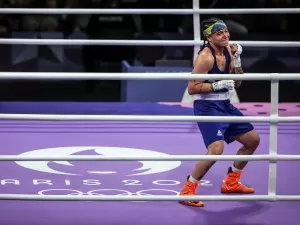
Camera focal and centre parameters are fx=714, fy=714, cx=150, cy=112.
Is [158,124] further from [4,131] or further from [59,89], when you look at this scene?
[59,89]

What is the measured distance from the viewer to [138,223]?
11.9 ft

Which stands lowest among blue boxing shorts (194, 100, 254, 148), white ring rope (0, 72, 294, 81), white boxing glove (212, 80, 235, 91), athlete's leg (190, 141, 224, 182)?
athlete's leg (190, 141, 224, 182)

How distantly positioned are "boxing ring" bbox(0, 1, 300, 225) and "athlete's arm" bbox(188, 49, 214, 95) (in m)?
0.45

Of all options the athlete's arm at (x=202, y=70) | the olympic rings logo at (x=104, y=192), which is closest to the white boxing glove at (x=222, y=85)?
the athlete's arm at (x=202, y=70)

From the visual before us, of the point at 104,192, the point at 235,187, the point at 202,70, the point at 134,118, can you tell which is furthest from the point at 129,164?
the point at 134,118

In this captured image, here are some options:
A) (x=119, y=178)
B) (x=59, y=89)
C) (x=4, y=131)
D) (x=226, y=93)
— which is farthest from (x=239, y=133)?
(x=59, y=89)

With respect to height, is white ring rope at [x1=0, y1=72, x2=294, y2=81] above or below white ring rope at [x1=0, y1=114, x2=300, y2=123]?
above

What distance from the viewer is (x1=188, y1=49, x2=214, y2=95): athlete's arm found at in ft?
12.8

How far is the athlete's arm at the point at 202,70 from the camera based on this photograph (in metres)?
3.91

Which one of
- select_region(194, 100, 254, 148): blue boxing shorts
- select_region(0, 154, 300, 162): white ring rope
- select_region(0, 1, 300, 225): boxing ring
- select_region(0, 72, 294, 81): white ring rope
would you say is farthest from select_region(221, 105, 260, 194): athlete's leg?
select_region(0, 72, 294, 81): white ring rope

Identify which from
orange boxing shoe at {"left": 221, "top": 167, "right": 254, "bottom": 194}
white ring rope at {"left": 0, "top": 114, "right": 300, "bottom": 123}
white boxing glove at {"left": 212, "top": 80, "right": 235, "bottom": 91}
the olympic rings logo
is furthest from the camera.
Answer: orange boxing shoe at {"left": 221, "top": 167, "right": 254, "bottom": 194}

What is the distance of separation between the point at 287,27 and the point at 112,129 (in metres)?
3.42

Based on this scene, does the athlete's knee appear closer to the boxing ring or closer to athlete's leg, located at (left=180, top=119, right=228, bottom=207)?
athlete's leg, located at (left=180, top=119, right=228, bottom=207)

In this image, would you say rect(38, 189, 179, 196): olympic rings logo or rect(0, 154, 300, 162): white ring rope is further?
rect(38, 189, 179, 196): olympic rings logo
